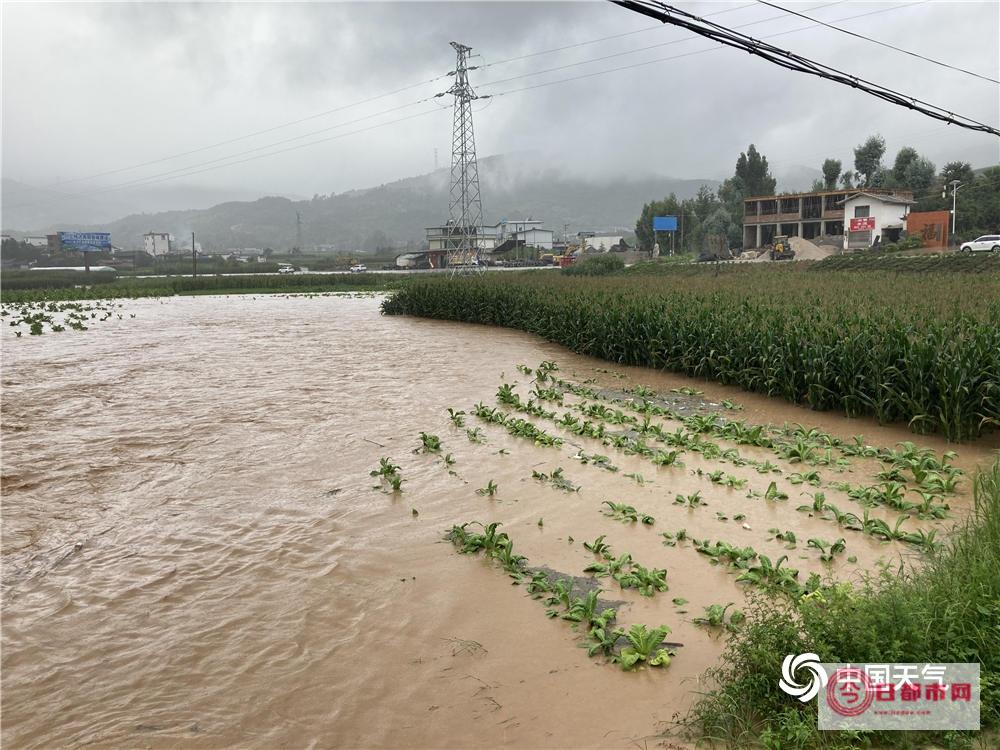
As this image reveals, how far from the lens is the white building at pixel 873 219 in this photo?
62656 mm

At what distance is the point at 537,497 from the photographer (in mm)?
7918

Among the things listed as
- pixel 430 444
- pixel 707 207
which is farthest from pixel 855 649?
pixel 707 207

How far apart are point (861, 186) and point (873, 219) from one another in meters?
33.0

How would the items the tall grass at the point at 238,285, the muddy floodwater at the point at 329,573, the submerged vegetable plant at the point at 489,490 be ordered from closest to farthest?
the muddy floodwater at the point at 329,573, the submerged vegetable plant at the point at 489,490, the tall grass at the point at 238,285

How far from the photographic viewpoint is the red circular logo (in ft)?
11.3

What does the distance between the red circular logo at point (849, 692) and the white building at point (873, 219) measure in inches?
2614

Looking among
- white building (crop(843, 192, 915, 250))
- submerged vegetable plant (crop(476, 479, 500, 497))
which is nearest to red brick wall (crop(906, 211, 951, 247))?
white building (crop(843, 192, 915, 250))

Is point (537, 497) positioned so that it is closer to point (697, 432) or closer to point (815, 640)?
point (697, 432)

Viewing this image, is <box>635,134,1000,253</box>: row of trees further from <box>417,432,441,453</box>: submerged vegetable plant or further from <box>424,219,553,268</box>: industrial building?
<box>417,432,441,453</box>: submerged vegetable plant

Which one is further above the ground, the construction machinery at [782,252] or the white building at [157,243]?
the white building at [157,243]

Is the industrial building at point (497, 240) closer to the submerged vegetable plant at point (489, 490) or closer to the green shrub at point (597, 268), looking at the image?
the green shrub at point (597, 268)

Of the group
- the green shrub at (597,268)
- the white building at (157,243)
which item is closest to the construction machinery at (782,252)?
the green shrub at (597,268)

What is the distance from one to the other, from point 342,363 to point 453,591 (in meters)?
13.9

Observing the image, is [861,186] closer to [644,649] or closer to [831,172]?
[831,172]
